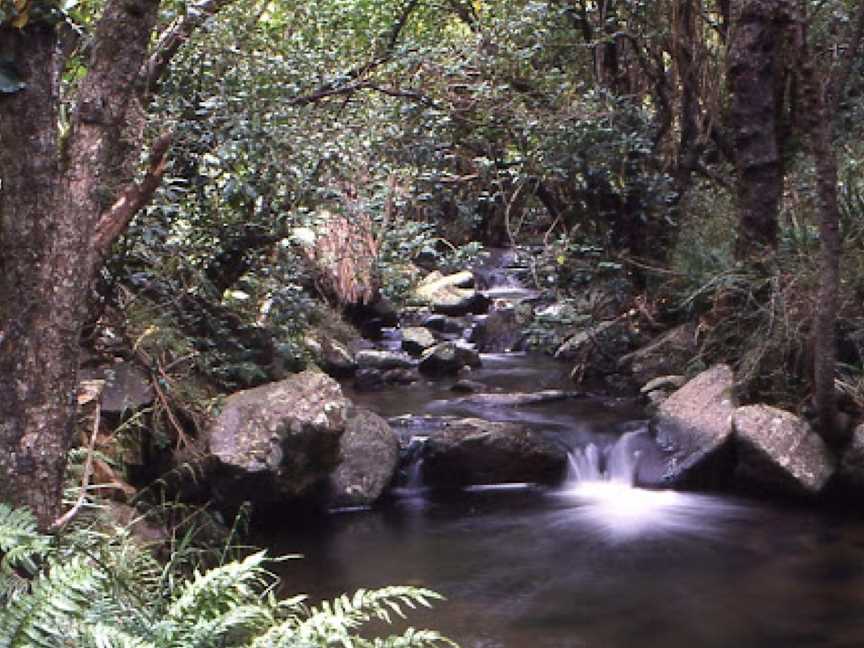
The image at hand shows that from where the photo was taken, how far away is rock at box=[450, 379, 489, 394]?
34.3 feet

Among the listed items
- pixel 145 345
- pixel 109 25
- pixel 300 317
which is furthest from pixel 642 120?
pixel 109 25

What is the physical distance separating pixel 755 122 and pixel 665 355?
2.34m

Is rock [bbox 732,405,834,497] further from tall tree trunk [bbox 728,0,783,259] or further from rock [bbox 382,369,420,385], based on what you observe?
rock [bbox 382,369,420,385]

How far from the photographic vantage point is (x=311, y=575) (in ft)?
20.2

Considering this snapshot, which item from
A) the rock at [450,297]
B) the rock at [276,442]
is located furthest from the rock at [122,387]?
the rock at [450,297]

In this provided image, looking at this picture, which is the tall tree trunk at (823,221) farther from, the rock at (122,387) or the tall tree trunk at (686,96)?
the rock at (122,387)

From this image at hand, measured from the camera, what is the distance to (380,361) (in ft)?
37.0

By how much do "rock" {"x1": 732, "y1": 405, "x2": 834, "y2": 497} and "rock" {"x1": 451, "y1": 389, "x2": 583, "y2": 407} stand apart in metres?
2.47

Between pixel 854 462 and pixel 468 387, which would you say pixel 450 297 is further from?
pixel 854 462

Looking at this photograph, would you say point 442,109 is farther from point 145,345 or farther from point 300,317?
point 145,345

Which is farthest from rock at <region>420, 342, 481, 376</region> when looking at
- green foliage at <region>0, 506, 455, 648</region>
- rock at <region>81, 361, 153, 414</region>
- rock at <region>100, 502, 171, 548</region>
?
green foliage at <region>0, 506, 455, 648</region>

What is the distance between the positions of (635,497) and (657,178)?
3513 millimetres

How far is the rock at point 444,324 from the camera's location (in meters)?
13.6

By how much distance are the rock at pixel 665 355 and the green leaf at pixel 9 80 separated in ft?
24.5
